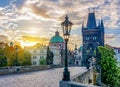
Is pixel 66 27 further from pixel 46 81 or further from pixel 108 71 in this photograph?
pixel 108 71

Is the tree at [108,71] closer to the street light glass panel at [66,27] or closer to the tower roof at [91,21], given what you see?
the street light glass panel at [66,27]

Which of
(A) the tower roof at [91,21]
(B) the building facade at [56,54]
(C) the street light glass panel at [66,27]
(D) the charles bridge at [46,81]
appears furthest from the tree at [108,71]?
(A) the tower roof at [91,21]

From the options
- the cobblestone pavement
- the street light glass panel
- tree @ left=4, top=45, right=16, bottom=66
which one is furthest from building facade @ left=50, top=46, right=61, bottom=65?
the street light glass panel

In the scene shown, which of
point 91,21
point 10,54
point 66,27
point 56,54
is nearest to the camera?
point 66,27

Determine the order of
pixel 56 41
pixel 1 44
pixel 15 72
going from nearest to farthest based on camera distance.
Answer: pixel 15 72 < pixel 1 44 < pixel 56 41

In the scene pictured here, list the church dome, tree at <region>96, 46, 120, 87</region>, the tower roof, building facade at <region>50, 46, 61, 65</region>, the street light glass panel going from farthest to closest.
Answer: the church dome
the tower roof
building facade at <region>50, 46, 61, 65</region>
tree at <region>96, 46, 120, 87</region>
the street light glass panel

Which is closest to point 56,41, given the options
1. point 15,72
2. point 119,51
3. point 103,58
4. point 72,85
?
point 119,51

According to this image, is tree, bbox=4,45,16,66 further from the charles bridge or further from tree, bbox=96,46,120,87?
the charles bridge

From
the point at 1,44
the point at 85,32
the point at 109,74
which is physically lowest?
the point at 109,74

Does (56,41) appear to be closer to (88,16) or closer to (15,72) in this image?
(88,16)

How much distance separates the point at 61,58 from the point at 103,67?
365 ft

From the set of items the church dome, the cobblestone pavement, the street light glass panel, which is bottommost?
the cobblestone pavement

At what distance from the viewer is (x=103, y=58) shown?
61.1 metres

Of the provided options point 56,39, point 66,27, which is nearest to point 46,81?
point 66,27
